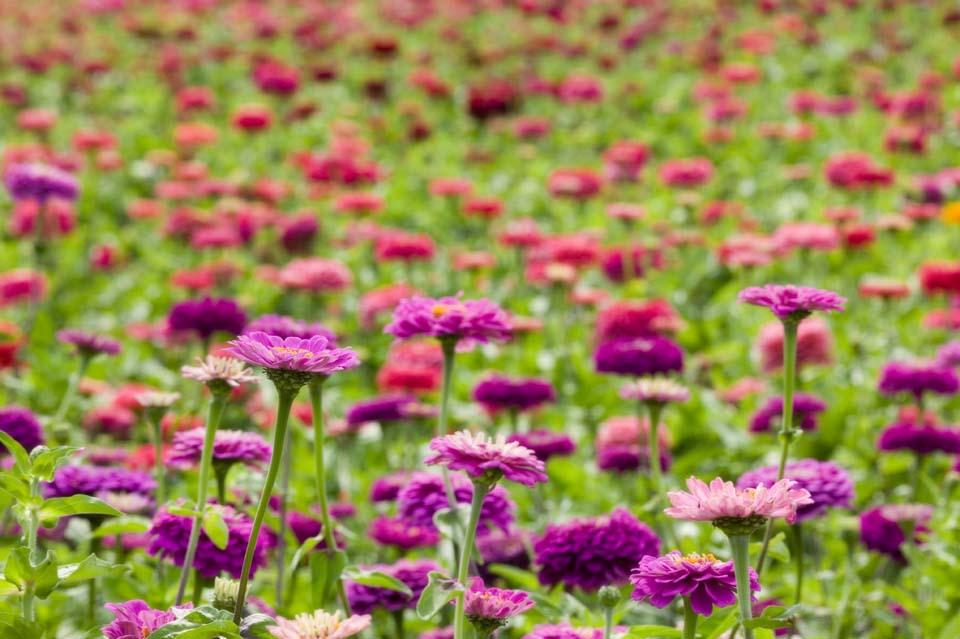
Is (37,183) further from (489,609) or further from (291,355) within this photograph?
(489,609)

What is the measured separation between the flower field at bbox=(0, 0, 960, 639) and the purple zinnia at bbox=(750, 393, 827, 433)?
2 cm

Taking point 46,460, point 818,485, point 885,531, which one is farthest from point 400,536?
point 46,460

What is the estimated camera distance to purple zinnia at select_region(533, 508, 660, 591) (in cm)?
229

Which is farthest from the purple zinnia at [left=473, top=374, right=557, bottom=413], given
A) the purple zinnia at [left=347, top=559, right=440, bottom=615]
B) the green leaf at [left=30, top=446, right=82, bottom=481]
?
the green leaf at [left=30, top=446, right=82, bottom=481]

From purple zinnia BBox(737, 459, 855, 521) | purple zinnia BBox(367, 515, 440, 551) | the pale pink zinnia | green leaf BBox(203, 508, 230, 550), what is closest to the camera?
the pale pink zinnia

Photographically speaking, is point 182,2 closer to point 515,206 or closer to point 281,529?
point 515,206

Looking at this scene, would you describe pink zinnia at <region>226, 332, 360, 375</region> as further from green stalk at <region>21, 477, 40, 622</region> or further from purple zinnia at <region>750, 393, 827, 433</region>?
purple zinnia at <region>750, 393, 827, 433</region>

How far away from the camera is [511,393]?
3.52 metres

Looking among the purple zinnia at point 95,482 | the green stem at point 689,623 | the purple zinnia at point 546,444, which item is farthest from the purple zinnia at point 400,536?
A: the green stem at point 689,623

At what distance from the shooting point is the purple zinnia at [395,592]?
2.41 meters

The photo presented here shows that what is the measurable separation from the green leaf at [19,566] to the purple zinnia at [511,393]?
2.03 meters

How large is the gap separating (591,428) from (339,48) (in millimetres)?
7714

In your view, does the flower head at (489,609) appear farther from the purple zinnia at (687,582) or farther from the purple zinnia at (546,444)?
the purple zinnia at (546,444)

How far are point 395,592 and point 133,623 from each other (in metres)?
0.87
